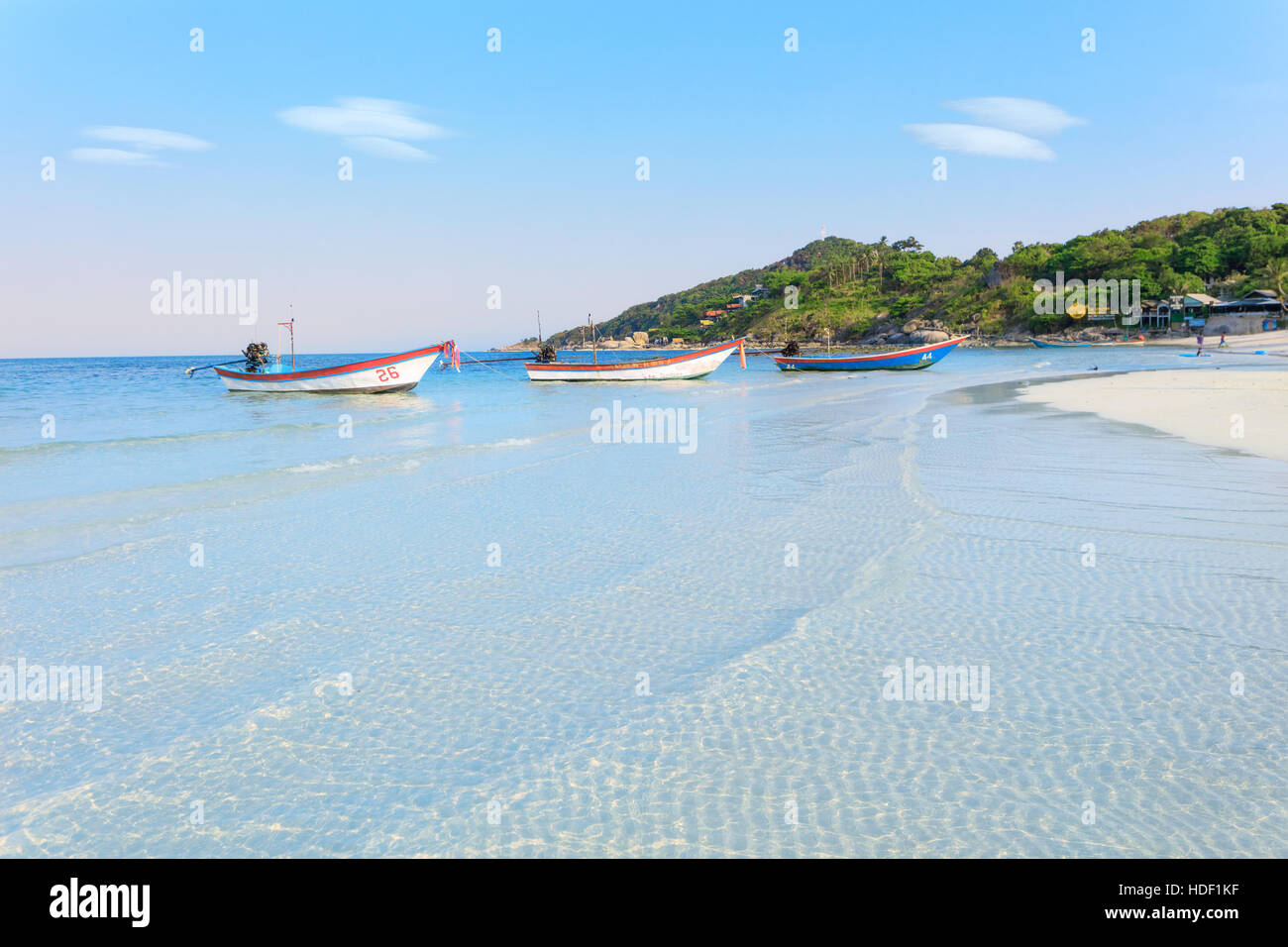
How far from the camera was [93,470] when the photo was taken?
651 inches

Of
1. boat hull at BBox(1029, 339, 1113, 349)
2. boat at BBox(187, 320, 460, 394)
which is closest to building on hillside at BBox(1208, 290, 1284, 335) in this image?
boat hull at BBox(1029, 339, 1113, 349)

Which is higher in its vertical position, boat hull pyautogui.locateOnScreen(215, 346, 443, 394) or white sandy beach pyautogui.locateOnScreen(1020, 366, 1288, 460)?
boat hull pyautogui.locateOnScreen(215, 346, 443, 394)

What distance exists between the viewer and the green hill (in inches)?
3831

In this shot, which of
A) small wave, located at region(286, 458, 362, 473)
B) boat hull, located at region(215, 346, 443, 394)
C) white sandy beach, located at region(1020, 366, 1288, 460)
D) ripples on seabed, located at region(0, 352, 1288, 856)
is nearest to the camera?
ripples on seabed, located at region(0, 352, 1288, 856)

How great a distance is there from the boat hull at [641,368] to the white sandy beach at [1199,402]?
842 inches

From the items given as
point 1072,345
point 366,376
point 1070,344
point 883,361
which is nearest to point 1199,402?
point 366,376

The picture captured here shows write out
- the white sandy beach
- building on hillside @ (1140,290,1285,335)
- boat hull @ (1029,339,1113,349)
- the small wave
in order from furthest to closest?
1. boat hull @ (1029,339,1113,349)
2. building on hillside @ (1140,290,1285,335)
3. the small wave
4. the white sandy beach

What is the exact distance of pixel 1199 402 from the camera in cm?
2162

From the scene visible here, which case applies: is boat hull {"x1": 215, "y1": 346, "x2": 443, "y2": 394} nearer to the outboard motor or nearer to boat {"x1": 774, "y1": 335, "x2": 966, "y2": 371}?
the outboard motor

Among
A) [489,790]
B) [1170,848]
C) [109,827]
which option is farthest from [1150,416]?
[109,827]

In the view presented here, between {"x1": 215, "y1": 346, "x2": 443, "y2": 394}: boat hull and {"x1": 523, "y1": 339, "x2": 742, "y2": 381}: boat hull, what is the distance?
1086 centimetres
